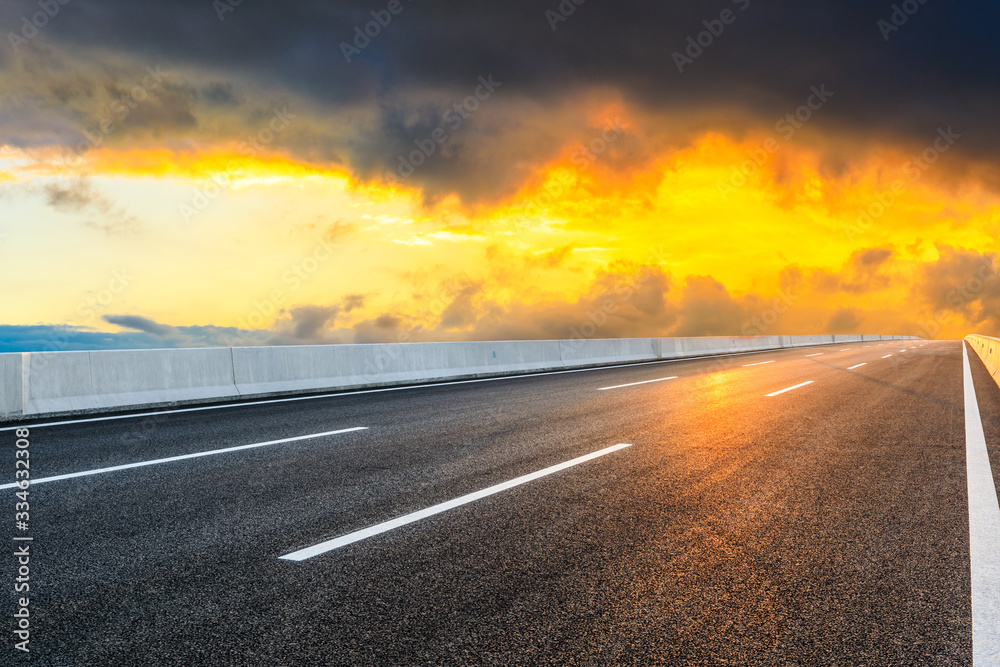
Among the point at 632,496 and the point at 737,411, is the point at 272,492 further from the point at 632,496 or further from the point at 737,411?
the point at 737,411

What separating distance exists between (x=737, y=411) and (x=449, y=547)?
24.3ft

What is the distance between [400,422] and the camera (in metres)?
9.27

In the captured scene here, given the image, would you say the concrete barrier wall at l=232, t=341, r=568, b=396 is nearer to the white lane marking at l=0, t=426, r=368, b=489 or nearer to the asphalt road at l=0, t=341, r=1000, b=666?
the asphalt road at l=0, t=341, r=1000, b=666

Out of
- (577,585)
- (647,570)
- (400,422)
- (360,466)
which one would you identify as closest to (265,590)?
(577,585)

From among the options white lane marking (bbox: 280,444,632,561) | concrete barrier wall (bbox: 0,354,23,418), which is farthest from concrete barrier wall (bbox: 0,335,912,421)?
white lane marking (bbox: 280,444,632,561)

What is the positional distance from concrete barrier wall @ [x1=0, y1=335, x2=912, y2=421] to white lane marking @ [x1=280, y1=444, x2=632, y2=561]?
26.1 feet

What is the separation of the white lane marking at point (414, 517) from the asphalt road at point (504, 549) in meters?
0.05

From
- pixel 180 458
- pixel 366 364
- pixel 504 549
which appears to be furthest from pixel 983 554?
pixel 366 364

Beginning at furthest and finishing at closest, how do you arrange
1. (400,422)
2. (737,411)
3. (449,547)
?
1. (737,411)
2. (400,422)
3. (449,547)

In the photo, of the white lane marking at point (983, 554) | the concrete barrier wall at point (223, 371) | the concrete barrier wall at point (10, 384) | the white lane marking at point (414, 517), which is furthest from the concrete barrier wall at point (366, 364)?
the white lane marking at point (983, 554)

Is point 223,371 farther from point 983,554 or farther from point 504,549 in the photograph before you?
point 983,554

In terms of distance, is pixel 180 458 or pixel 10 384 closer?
pixel 180 458

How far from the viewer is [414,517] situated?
4.68 m

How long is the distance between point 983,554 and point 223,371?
11698mm
